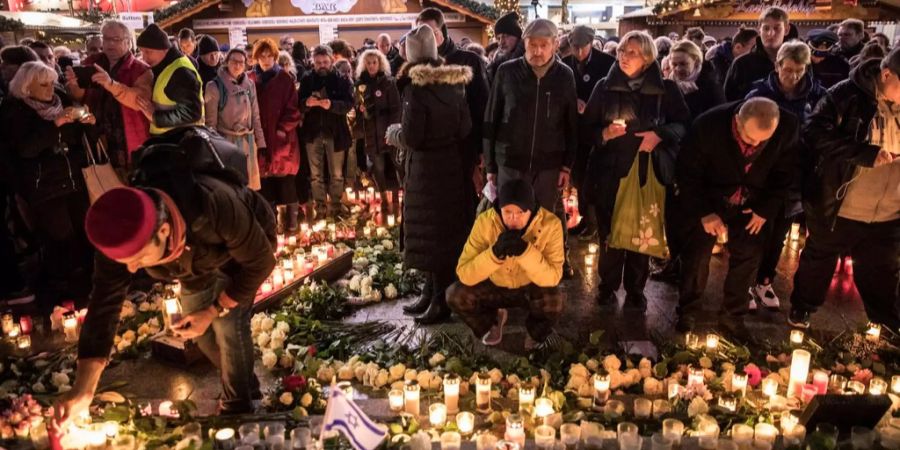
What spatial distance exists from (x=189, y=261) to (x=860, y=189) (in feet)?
13.1

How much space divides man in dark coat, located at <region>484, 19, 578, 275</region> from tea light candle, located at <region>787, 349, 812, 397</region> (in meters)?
1.95

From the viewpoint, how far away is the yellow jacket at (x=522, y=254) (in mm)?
3986

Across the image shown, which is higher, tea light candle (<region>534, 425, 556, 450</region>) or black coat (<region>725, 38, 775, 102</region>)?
black coat (<region>725, 38, 775, 102</region>)

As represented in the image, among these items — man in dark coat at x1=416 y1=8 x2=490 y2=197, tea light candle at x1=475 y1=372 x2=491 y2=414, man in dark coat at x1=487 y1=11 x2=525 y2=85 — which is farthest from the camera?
man in dark coat at x1=487 y1=11 x2=525 y2=85

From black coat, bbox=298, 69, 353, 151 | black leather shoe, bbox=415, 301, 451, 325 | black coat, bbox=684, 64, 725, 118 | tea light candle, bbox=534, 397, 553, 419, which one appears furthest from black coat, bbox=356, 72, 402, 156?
tea light candle, bbox=534, 397, 553, 419

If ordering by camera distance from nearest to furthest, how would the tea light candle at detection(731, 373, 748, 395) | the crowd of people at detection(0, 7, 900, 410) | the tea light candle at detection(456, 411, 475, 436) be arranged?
the tea light candle at detection(456, 411, 475, 436)
the tea light candle at detection(731, 373, 748, 395)
the crowd of people at detection(0, 7, 900, 410)

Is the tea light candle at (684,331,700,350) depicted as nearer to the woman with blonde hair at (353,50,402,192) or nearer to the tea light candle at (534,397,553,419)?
the tea light candle at (534,397,553,419)

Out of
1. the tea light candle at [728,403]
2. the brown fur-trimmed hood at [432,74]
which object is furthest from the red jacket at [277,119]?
the tea light candle at [728,403]

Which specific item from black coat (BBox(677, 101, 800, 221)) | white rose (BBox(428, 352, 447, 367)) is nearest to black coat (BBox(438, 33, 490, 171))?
black coat (BBox(677, 101, 800, 221))

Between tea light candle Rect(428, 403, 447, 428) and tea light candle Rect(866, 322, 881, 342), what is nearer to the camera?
tea light candle Rect(428, 403, 447, 428)

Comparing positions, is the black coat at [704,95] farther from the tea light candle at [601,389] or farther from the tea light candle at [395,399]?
the tea light candle at [395,399]

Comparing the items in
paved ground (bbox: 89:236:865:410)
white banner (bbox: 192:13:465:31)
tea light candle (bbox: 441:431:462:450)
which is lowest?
paved ground (bbox: 89:236:865:410)

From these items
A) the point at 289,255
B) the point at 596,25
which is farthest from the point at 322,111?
the point at 596,25

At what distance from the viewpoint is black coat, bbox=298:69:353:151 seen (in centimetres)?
700
